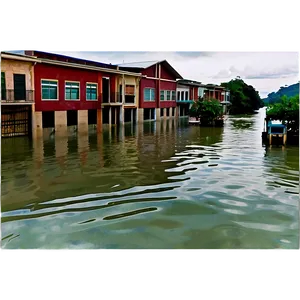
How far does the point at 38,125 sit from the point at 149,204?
1222 centimetres

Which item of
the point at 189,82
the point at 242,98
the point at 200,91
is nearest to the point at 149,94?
the point at 189,82

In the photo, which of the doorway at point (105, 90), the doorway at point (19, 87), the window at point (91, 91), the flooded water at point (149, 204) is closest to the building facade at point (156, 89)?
the doorway at point (105, 90)

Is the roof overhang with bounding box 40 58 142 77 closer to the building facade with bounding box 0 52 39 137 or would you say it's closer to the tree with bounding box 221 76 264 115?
the building facade with bounding box 0 52 39 137

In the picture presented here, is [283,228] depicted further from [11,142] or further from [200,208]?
[11,142]

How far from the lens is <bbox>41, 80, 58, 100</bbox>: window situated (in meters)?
17.1

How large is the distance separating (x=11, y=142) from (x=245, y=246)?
38.3 feet

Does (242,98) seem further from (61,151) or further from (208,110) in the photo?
(61,151)

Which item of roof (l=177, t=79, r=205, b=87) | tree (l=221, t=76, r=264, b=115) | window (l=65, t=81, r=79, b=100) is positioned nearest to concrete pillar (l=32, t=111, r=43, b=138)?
A: window (l=65, t=81, r=79, b=100)

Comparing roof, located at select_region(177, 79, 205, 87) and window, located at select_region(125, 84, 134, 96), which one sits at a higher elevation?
roof, located at select_region(177, 79, 205, 87)

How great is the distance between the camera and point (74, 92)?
18938mm
